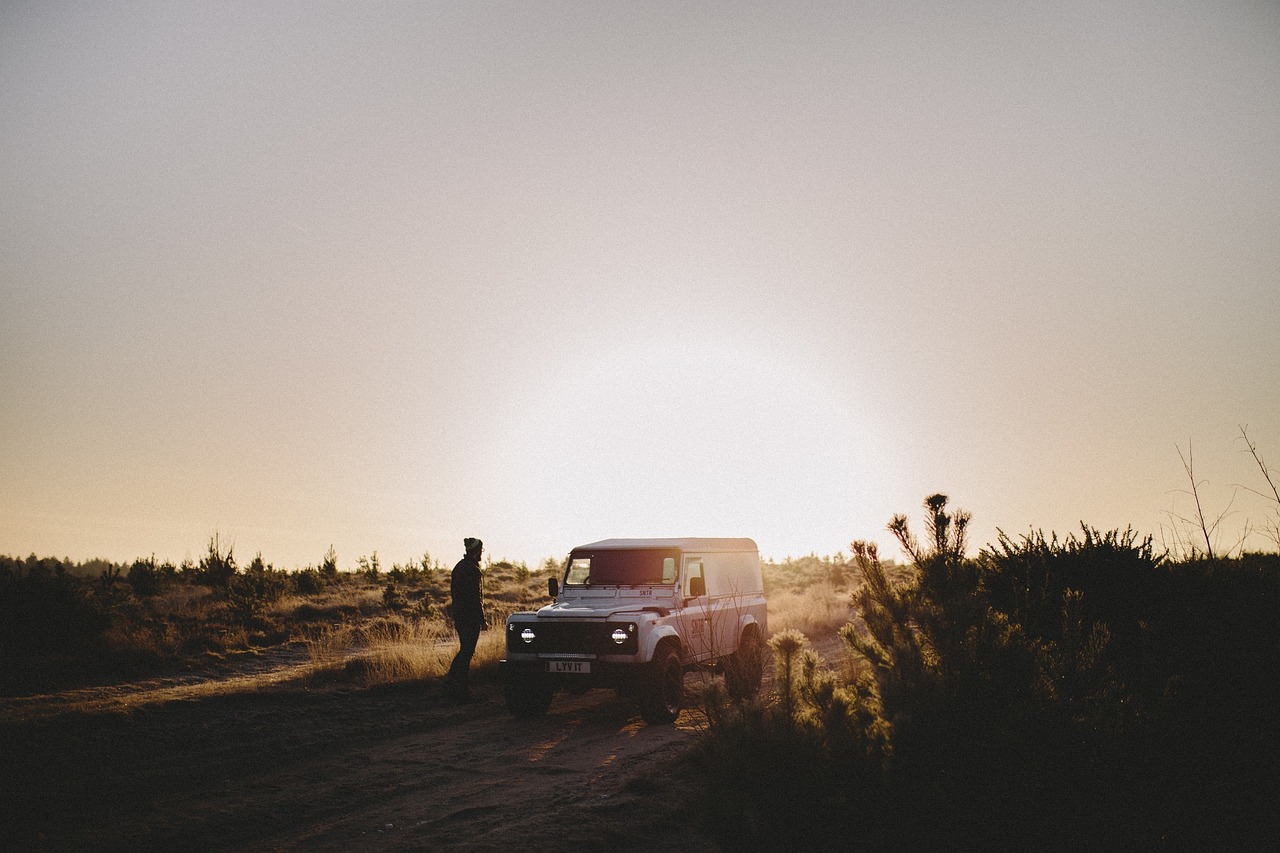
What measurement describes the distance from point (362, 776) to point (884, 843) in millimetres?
5997

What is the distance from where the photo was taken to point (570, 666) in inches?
400

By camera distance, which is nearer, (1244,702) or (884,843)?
(884,843)

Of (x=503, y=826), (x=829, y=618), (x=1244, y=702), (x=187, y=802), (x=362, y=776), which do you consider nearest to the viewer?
(x=1244, y=702)

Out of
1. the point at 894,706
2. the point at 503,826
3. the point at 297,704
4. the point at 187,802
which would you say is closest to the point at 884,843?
the point at 894,706

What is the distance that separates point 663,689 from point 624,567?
2115 mm

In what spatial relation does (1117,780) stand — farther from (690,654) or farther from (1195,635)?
(690,654)

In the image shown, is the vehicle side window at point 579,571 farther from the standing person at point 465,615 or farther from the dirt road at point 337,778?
the dirt road at point 337,778

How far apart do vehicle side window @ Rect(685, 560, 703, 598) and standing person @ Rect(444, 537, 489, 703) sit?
3.28m

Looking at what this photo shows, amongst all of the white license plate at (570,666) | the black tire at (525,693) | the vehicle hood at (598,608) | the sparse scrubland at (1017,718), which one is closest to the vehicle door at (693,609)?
the vehicle hood at (598,608)

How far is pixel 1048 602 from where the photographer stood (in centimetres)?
732

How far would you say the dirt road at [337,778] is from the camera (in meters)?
5.92

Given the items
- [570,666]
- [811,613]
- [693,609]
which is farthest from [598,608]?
[811,613]

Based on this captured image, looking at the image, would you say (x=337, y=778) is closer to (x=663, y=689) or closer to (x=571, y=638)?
(x=571, y=638)

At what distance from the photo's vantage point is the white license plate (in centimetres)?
1005
